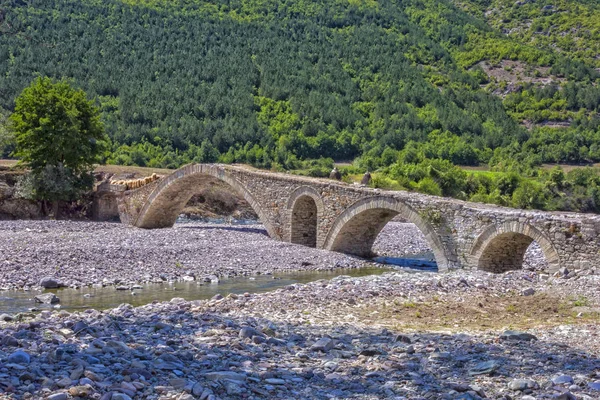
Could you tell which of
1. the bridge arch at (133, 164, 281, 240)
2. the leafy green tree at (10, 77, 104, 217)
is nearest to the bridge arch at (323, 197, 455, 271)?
the bridge arch at (133, 164, 281, 240)

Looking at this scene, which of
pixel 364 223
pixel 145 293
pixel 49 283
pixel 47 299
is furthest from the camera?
pixel 364 223

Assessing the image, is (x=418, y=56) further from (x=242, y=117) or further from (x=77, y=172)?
(x=77, y=172)

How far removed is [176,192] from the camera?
3731 cm

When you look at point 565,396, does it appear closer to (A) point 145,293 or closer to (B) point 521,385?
(B) point 521,385

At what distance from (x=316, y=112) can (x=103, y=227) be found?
40.5m

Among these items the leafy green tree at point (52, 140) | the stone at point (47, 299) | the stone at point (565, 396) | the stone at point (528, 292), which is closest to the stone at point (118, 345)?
the stone at point (565, 396)

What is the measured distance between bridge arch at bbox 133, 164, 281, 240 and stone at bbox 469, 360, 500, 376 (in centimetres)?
2181

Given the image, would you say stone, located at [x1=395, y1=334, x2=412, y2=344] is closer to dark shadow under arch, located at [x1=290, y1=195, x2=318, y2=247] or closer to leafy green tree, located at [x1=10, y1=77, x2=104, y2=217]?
dark shadow under arch, located at [x1=290, y1=195, x2=318, y2=247]

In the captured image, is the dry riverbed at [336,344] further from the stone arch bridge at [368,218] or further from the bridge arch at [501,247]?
the bridge arch at [501,247]

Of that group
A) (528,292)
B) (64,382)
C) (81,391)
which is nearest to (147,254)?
(528,292)

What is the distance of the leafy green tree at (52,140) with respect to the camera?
38.1m

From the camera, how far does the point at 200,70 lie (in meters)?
80.8

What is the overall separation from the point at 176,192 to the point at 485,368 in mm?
27934

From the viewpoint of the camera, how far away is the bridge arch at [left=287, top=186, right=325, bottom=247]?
31.0 metres
